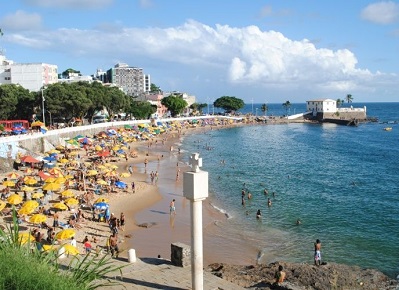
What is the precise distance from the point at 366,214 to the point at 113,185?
19134 mm

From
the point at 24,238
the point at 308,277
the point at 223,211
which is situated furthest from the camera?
the point at 223,211

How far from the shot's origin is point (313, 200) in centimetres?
3356

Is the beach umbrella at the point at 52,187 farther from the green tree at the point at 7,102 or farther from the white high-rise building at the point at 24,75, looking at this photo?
the white high-rise building at the point at 24,75

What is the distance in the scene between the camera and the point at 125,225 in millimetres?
25203

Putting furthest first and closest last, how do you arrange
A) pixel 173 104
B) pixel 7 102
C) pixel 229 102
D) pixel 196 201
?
1. pixel 229 102
2. pixel 173 104
3. pixel 7 102
4. pixel 196 201

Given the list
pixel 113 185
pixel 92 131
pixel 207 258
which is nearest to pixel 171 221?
pixel 207 258

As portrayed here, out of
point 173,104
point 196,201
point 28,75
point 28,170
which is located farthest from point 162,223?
point 173,104

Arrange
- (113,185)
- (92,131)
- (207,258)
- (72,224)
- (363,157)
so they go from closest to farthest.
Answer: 1. (207,258)
2. (72,224)
3. (113,185)
4. (363,157)
5. (92,131)

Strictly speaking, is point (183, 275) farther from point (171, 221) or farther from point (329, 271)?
point (171, 221)

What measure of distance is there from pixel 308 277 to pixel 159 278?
6.05m

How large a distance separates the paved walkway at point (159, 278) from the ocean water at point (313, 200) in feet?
29.2

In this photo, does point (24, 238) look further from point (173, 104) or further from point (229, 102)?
point (229, 102)

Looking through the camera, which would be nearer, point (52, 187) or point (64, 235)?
point (64, 235)

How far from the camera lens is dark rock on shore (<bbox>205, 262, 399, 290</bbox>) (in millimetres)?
15021
